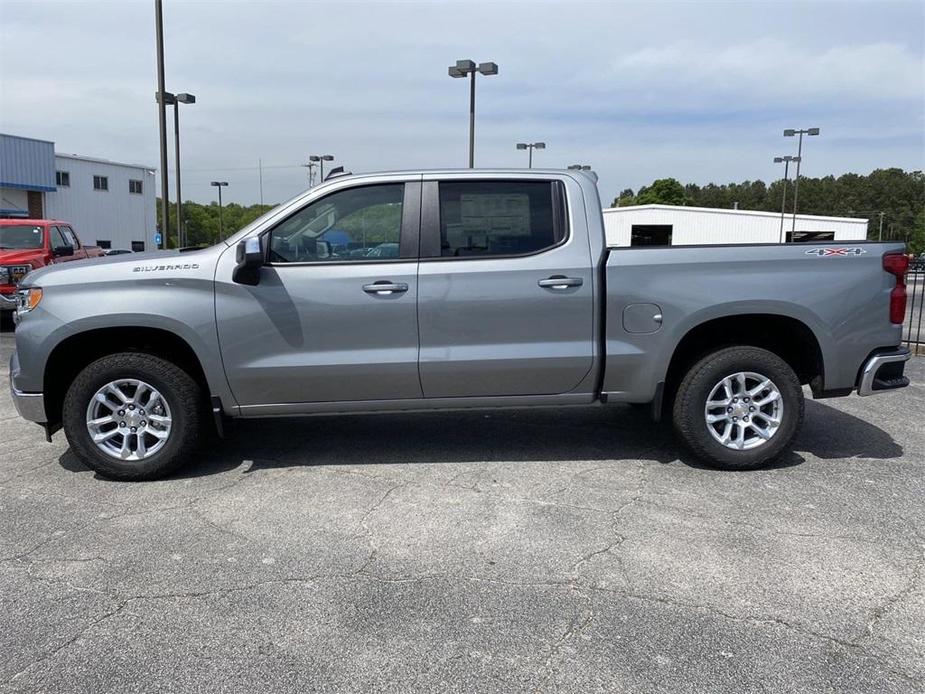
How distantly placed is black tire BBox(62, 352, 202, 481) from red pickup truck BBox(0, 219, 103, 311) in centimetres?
903

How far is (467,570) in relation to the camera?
11.7 ft

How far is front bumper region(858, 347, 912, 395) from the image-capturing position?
4.86 metres

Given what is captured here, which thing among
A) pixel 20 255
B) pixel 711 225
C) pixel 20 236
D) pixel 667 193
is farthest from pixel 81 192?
pixel 667 193

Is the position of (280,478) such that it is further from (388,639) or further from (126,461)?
(388,639)

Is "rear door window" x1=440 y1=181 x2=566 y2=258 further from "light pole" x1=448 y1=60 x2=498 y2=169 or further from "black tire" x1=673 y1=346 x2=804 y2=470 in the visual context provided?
"light pole" x1=448 y1=60 x2=498 y2=169

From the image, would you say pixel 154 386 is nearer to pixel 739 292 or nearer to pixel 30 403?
pixel 30 403

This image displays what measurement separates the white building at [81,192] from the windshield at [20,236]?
30.7 m

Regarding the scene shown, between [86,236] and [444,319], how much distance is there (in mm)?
48687

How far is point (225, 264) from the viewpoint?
Answer: 15.3ft

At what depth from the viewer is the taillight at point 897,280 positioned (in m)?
4.82

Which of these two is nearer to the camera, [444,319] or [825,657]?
[825,657]

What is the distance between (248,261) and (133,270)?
0.76 m

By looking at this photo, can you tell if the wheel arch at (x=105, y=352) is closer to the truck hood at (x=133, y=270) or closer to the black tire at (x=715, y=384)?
the truck hood at (x=133, y=270)

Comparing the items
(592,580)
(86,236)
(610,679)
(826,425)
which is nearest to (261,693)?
(610,679)
